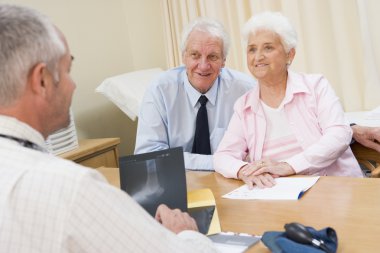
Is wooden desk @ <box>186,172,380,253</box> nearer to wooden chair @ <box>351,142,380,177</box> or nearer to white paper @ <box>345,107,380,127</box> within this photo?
wooden chair @ <box>351,142,380,177</box>

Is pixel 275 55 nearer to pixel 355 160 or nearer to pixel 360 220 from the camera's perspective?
pixel 355 160

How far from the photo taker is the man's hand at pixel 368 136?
1709 millimetres

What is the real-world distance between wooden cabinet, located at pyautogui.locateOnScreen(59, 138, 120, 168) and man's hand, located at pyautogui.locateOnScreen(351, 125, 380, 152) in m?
1.56

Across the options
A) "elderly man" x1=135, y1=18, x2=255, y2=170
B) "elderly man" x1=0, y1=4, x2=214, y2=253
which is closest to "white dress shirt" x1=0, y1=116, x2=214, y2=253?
"elderly man" x1=0, y1=4, x2=214, y2=253

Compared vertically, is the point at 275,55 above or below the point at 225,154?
above

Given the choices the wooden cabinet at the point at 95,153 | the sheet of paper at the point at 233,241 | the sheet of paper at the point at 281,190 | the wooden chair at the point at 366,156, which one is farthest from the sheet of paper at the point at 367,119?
the wooden cabinet at the point at 95,153

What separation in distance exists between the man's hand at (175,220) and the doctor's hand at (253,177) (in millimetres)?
421

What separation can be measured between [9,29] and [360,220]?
88 cm

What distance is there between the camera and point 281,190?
1.34 meters

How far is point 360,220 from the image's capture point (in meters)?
1.05

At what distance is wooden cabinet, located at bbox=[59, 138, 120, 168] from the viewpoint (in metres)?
2.67

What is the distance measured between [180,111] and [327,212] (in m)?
1.13

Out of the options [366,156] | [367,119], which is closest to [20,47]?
[366,156]

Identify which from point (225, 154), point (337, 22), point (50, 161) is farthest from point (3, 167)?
point (337, 22)
